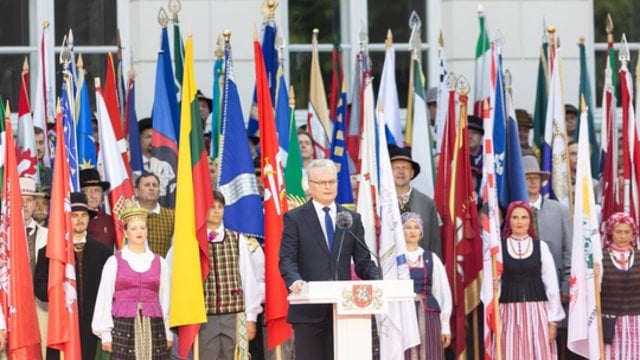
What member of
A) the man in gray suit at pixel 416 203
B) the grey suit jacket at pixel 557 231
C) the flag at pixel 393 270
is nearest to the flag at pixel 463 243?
the man in gray suit at pixel 416 203

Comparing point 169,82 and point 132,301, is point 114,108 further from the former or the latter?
point 132,301

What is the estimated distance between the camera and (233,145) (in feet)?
41.1

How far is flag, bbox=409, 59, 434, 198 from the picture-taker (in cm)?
1374

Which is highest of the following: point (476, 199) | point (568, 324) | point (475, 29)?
point (475, 29)

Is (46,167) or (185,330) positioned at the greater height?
(46,167)

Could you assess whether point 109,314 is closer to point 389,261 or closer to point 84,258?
point 84,258

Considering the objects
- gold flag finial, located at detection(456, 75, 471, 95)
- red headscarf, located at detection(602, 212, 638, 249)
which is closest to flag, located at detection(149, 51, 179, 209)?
gold flag finial, located at detection(456, 75, 471, 95)

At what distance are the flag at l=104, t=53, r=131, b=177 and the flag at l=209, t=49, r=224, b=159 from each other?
0.72 metres

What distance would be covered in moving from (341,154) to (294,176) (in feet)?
1.83

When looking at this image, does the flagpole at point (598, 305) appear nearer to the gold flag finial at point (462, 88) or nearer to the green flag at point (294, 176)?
the gold flag finial at point (462, 88)

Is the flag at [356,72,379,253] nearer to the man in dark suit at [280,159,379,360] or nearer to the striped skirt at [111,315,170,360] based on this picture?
the striped skirt at [111,315,170,360]

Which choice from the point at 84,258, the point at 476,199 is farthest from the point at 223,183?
the point at 476,199

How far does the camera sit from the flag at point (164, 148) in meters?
13.0

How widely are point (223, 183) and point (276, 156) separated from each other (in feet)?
1.41
